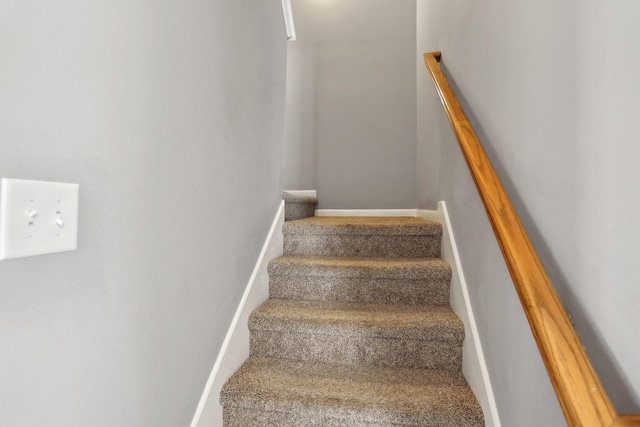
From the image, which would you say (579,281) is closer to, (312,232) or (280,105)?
(312,232)

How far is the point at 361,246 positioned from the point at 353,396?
907 millimetres

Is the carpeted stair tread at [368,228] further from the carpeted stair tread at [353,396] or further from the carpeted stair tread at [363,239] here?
the carpeted stair tread at [353,396]

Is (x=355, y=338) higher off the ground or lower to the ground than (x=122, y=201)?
lower

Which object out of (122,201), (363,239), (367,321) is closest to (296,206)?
(363,239)

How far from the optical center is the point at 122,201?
72 cm

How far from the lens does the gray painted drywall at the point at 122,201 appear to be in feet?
1.69

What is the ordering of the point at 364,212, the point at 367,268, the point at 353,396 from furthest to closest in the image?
the point at 364,212 < the point at 367,268 < the point at 353,396

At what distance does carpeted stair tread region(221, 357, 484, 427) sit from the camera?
1.07 meters

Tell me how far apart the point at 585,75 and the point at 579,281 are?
1.29 feet

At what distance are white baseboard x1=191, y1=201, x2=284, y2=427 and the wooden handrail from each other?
1000mm

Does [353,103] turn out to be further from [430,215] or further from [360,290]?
[360,290]

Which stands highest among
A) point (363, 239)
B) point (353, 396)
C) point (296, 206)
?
point (296, 206)

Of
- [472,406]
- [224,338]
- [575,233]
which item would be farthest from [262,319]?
[575,233]

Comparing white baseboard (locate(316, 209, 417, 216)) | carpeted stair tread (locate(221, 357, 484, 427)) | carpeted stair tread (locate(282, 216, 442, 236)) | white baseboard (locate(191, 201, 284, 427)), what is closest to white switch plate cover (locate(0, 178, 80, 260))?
white baseboard (locate(191, 201, 284, 427))
